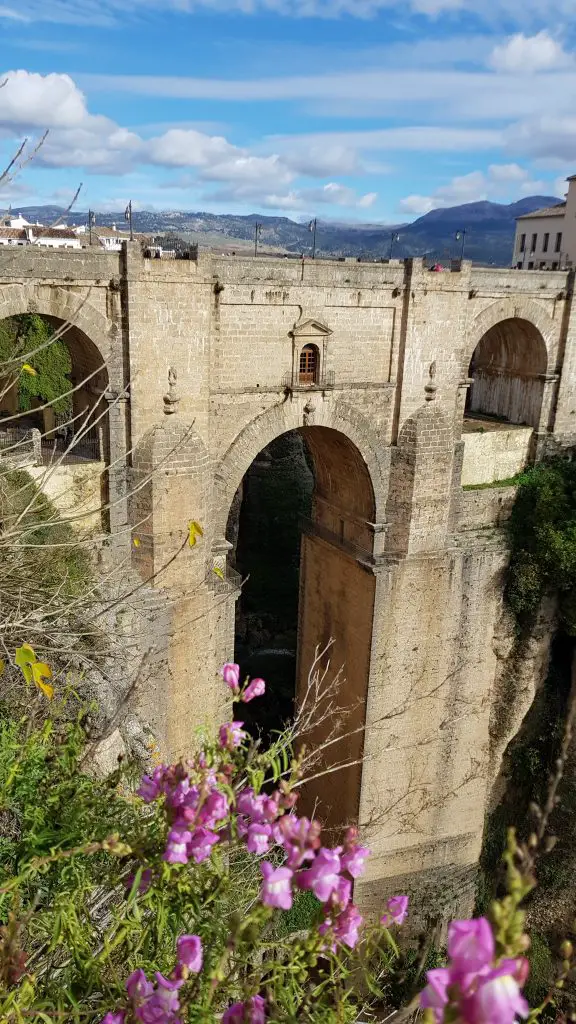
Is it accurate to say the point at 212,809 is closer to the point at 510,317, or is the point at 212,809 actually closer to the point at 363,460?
the point at 363,460

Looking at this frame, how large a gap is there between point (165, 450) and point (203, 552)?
6.27 feet

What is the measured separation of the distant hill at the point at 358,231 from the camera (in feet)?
89.7

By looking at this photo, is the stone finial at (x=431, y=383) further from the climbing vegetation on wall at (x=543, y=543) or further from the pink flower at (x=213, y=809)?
the pink flower at (x=213, y=809)

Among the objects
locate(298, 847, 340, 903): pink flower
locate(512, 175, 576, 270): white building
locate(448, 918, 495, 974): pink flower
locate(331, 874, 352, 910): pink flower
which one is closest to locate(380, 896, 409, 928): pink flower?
locate(331, 874, 352, 910): pink flower

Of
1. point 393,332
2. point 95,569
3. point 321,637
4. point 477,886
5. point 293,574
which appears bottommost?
point 477,886

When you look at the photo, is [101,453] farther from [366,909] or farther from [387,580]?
[366,909]

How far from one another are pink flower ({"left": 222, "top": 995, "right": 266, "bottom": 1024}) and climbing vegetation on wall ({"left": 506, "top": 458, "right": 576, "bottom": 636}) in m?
13.5

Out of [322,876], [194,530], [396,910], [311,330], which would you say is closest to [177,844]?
[322,876]

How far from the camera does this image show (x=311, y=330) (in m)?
13.2

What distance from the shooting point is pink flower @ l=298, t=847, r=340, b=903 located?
3.24 m

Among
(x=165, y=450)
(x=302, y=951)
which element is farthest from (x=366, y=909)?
(x=302, y=951)

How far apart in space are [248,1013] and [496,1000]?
5.16 ft

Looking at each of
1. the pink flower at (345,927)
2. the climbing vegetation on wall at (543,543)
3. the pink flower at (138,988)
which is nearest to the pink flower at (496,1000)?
the pink flower at (345,927)

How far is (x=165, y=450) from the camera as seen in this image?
39.5ft
